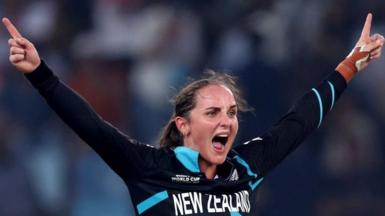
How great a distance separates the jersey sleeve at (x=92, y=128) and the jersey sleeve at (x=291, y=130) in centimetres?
55

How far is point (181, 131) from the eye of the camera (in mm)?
5020

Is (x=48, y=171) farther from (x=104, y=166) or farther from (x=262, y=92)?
(x=262, y=92)

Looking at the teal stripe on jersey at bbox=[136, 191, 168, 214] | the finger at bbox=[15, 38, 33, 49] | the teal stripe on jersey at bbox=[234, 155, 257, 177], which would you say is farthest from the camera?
the teal stripe on jersey at bbox=[234, 155, 257, 177]

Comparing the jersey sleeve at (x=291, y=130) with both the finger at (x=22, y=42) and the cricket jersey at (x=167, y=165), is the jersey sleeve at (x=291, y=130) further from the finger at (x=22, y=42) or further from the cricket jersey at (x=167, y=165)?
the finger at (x=22, y=42)

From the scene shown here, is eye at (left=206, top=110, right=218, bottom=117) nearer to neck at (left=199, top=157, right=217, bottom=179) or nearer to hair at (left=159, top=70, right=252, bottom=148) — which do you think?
hair at (left=159, top=70, right=252, bottom=148)

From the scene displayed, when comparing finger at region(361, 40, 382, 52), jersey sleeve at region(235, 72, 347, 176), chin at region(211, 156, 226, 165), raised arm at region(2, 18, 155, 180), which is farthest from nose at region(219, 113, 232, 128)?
finger at region(361, 40, 382, 52)

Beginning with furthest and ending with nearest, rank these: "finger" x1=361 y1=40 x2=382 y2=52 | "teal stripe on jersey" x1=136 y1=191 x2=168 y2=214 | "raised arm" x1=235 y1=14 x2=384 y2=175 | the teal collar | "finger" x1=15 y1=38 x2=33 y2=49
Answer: "finger" x1=361 y1=40 x2=382 y2=52 → "raised arm" x1=235 y1=14 x2=384 y2=175 → the teal collar → "teal stripe on jersey" x1=136 y1=191 x2=168 y2=214 → "finger" x1=15 y1=38 x2=33 y2=49

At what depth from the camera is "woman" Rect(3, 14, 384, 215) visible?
4.50 meters

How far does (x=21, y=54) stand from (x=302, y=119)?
58.9 inches

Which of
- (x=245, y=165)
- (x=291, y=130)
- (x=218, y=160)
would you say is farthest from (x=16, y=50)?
(x=291, y=130)

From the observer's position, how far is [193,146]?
4.96 metres

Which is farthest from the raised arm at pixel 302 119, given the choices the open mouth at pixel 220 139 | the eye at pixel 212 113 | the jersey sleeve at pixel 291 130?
the eye at pixel 212 113

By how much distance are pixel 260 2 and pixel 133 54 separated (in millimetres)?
1070

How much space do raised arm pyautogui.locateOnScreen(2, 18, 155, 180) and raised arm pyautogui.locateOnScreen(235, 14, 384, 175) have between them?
606 millimetres
